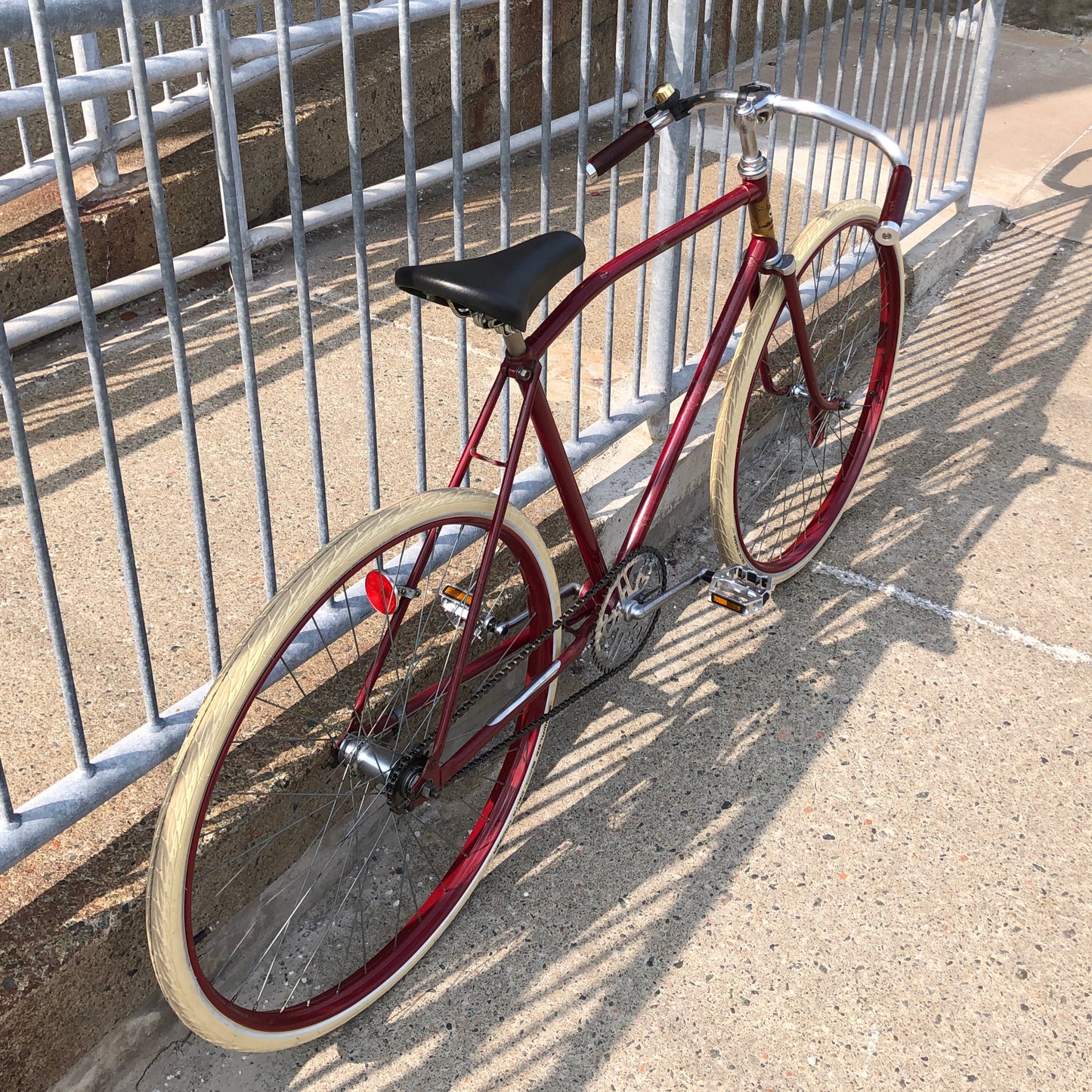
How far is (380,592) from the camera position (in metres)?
2.28

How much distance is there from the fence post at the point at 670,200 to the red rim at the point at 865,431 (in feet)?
0.91

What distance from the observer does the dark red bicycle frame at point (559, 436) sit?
2.38 meters

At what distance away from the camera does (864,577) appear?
3.79 metres

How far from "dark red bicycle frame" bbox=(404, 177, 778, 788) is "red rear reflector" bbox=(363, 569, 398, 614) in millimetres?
162

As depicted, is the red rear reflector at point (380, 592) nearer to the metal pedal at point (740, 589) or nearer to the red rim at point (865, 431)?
the metal pedal at point (740, 589)

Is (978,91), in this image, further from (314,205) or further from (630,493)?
(630,493)

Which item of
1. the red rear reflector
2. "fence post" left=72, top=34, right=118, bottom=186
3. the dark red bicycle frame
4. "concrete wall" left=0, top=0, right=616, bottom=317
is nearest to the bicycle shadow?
the dark red bicycle frame

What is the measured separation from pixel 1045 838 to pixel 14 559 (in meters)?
2.62

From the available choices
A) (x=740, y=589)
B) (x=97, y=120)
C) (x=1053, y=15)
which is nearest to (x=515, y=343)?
(x=740, y=589)

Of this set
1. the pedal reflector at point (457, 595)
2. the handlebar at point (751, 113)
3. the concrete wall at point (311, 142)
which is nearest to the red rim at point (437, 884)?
the pedal reflector at point (457, 595)

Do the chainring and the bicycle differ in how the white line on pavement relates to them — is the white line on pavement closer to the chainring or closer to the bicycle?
the bicycle

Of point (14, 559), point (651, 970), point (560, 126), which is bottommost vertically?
point (651, 970)

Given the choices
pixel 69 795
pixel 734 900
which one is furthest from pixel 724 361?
pixel 69 795

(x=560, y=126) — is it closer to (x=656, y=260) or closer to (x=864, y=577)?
(x=656, y=260)
